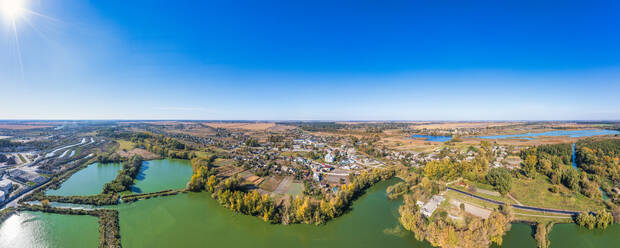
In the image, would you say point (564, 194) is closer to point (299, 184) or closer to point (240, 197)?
point (299, 184)

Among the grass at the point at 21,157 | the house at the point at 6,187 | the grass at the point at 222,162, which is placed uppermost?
the grass at the point at 21,157

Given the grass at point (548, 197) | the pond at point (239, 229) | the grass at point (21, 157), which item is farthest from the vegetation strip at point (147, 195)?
the grass at point (548, 197)

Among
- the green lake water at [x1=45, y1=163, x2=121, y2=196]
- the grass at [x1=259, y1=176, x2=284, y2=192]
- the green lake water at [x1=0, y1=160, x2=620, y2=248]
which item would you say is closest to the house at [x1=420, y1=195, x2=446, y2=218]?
the green lake water at [x1=0, y1=160, x2=620, y2=248]

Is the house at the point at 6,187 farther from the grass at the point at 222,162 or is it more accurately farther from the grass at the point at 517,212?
the grass at the point at 517,212

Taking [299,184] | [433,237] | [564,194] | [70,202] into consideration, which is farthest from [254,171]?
[564,194]

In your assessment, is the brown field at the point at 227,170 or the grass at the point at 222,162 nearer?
the brown field at the point at 227,170

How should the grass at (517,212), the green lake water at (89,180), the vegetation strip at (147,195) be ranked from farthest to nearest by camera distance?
the green lake water at (89,180) < the vegetation strip at (147,195) < the grass at (517,212)
